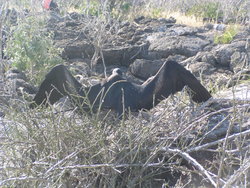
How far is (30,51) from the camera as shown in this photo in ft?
22.3

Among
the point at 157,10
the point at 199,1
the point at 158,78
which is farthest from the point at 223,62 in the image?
the point at 199,1

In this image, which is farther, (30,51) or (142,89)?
(30,51)

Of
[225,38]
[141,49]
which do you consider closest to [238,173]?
[141,49]

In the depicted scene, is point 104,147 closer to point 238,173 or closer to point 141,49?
point 238,173

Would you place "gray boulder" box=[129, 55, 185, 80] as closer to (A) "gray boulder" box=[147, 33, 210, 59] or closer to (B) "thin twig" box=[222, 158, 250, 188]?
(A) "gray boulder" box=[147, 33, 210, 59]

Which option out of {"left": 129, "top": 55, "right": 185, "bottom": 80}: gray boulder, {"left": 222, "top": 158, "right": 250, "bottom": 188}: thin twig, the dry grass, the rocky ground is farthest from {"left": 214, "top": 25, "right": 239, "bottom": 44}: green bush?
{"left": 222, "top": 158, "right": 250, "bottom": 188}: thin twig

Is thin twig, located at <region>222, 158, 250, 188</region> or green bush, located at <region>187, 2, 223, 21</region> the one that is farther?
green bush, located at <region>187, 2, 223, 21</region>

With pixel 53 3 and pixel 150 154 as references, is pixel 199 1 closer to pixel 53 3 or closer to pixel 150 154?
pixel 53 3

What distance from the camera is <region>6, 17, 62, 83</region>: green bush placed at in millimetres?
6738

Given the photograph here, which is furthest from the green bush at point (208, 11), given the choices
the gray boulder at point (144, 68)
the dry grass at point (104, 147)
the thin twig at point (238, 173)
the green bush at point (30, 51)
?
the thin twig at point (238, 173)

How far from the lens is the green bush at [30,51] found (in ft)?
22.1

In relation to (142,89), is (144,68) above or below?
below

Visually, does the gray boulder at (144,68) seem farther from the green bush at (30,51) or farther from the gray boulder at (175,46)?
the green bush at (30,51)

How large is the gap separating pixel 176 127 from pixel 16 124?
3.46ft
